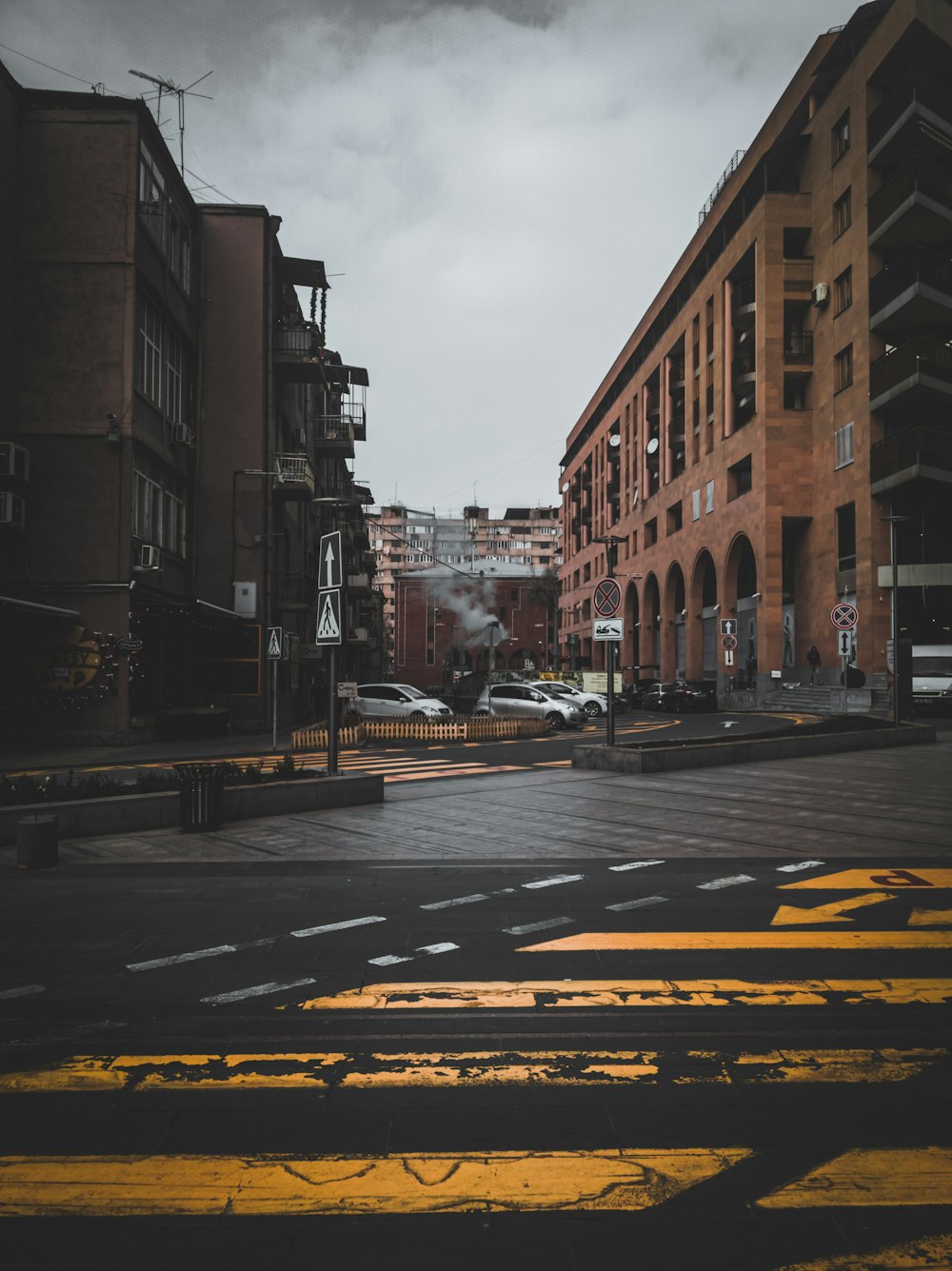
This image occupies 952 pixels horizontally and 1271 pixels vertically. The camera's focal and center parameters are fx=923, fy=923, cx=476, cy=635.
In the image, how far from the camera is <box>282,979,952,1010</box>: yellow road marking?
4875 mm

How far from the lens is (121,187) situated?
22.4 m

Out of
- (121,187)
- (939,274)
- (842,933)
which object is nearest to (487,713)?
(121,187)

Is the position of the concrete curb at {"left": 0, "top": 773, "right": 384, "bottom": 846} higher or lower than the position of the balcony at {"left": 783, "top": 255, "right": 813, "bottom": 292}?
lower

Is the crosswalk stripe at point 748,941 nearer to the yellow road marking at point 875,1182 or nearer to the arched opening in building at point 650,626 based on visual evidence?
the yellow road marking at point 875,1182

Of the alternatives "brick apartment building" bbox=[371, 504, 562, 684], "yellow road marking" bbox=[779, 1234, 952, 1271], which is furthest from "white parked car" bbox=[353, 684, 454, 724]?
"brick apartment building" bbox=[371, 504, 562, 684]

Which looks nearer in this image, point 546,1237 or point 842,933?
point 546,1237

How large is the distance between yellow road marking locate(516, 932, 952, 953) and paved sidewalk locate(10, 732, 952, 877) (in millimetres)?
2908

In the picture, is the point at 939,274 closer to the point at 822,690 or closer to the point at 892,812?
the point at 822,690

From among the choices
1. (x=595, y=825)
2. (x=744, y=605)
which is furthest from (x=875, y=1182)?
(x=744, y=605)

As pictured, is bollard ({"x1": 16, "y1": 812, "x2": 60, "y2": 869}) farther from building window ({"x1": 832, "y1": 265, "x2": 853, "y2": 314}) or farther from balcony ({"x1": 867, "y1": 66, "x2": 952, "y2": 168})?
building window ({"x1": 832, "y1": 265, "x2": 853, "y2": 314})

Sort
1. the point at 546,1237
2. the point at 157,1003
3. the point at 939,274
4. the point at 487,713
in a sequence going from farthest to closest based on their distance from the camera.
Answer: the point at 939,274
the point at 487,713
the point at 157,1003
the point at 546,1237

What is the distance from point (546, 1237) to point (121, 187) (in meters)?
25.0

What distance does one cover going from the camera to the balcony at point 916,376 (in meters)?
34.4

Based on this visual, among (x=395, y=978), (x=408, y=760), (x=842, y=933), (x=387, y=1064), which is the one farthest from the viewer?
(x=408, y=760)
